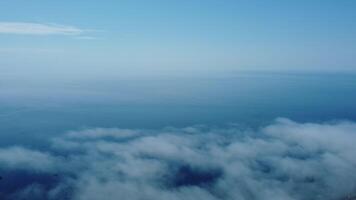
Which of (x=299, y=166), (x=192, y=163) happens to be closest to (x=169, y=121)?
(x=192, y=163)

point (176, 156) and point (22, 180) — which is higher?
point (176, 156)

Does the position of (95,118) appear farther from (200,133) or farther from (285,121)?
(285,121)

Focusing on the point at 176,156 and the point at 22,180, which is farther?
the point at 176,156

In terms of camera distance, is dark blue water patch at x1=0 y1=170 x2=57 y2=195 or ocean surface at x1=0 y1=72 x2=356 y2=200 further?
ocean surface at x1=0 y1=72 x2=356 y2=200

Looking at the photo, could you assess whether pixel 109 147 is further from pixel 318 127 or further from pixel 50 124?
pixel 318 127

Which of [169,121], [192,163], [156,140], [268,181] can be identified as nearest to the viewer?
[268,181]

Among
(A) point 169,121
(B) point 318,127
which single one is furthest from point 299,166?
(A) point 169,121

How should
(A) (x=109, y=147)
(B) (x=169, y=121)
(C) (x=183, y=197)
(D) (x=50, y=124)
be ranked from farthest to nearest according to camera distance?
(B) (x=169, y=121) < (D) (x=50, y=124) < (A) (x=109, y=147) < (C) (x=183, y=197)

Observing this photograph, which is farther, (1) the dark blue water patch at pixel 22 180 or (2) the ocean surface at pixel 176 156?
(2) the ocean surface at pixel 176 156

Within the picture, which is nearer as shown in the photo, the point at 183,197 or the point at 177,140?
the point at 183,197

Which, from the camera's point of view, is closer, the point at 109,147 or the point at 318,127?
the point at 109,147
